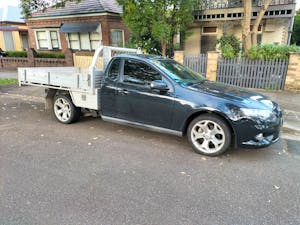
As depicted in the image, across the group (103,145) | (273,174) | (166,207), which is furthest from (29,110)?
(273,174)

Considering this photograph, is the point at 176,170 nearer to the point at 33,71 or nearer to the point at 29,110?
the point at 33,71

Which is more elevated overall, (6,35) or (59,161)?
(6,35)

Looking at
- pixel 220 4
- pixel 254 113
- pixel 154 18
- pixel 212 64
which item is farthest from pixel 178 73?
pixel 220 4

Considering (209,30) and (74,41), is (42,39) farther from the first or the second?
(209,30)

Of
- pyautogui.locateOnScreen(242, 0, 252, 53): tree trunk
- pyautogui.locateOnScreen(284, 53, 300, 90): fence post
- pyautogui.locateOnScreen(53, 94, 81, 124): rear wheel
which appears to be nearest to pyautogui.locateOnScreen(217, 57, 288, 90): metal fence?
pyautogui.locateOnScreen(284, 53, 300, 90): fence post

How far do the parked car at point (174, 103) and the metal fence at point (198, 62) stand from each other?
529 cm

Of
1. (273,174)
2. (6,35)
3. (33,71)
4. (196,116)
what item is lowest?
(273,174)

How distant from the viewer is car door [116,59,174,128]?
4.23 m

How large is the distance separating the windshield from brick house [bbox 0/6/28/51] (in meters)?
25.7

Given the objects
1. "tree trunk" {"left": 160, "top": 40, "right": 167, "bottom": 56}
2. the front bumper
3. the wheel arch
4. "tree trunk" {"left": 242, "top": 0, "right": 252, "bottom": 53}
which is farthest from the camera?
"tree trunk" {"left": 160, "top": 40, "right": 167, "bottom": 56}

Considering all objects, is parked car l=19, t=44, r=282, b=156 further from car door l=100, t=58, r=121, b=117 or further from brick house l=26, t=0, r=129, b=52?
brick house l=26, t=0, r=129, b=52

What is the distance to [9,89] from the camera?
9.78 m

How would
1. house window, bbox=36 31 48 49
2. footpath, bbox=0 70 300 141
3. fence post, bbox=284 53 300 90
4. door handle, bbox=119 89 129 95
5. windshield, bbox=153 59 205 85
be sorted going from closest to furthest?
1. windshield, bbox=153 59 205 85
2. door handle, bbox=119 89 129 95
3. footpath, bbox=0 70 300 141
4. fence post, bbox=284 53 300 90
5. house window, bbox=36 31 48 49

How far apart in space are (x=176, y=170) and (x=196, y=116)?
3.50 ft
